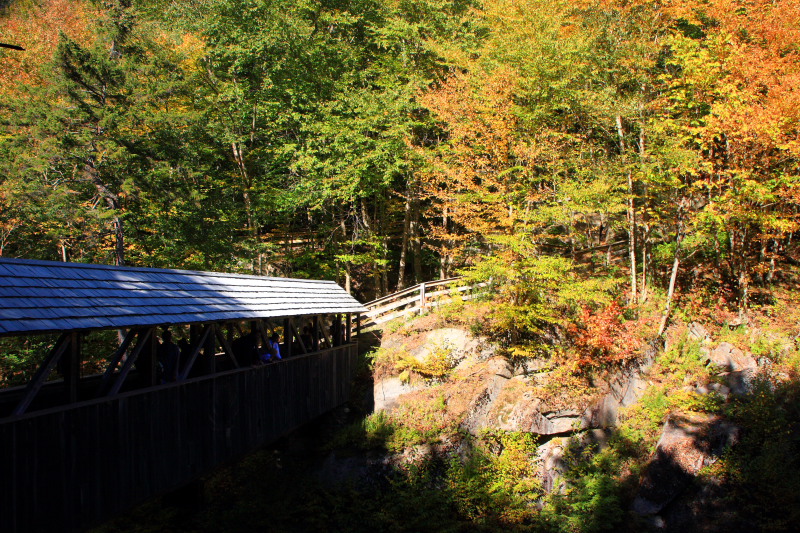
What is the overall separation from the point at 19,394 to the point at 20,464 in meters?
2.19

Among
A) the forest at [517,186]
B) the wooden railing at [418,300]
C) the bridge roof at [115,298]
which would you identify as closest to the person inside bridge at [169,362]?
the bridge roof at [115,298]

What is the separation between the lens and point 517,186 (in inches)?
528

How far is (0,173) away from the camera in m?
11.9

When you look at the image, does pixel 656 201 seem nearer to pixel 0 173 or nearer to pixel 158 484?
pixel 158 484

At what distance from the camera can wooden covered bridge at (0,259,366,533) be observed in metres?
5.23

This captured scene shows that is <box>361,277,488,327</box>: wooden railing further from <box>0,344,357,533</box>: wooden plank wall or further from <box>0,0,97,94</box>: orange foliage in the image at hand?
<box>0,0,97,94</box>: orange foliage

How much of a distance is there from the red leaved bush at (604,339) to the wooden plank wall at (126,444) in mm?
7513

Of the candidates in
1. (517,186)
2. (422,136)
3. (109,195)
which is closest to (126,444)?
(109,195)

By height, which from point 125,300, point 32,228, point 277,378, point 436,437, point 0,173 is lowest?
point 436,437

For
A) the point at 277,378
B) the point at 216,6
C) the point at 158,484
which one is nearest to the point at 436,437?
the point at 277,378

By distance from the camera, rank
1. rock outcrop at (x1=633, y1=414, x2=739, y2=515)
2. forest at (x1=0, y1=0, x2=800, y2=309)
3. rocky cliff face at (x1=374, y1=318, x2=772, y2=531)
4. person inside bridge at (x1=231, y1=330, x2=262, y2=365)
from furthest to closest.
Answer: forest at (x1=0, y1=0, x2=800, y2=309) → rocky cliff face at (x1=374, y1=318, x2=772, y2=531) → rock outcrop at (x1=633, y1=414, x2=739, y2=515) → person inside bridge at (x1=231, y1=330, x2=262, y2=365)

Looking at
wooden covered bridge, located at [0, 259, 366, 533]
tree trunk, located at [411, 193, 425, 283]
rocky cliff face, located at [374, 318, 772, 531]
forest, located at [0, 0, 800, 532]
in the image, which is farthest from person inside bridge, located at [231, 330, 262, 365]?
tree trunk, located at [411, 193, 425, 283]

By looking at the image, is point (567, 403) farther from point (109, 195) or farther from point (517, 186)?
point (109, 195)

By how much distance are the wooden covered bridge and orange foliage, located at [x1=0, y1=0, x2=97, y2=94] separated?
14.7 metres
